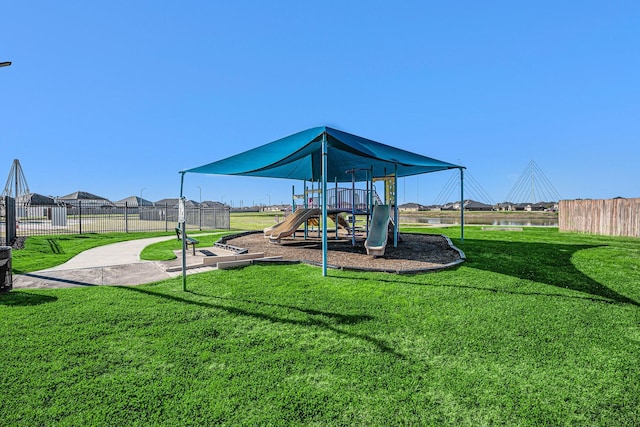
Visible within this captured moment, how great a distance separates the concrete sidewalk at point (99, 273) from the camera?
621cm

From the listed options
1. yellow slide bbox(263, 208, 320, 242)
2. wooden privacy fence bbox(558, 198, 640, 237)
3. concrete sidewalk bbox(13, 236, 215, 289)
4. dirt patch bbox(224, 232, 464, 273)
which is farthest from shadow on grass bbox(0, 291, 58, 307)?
wooden privacy fence bbox(558, 198, 640, 237)

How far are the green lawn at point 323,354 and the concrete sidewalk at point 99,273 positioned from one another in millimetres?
651

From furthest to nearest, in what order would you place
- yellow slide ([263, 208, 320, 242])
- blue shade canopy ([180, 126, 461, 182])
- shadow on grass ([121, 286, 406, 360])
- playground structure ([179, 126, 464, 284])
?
yellow slide ([263, 208, 320, 242]), blue shade canopy ([180, 126, 461, 182]), playground structure ([179, 126, 464, 284]), shadow on grass ([121, 286, 406, 360])

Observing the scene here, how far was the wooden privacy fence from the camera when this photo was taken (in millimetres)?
15819

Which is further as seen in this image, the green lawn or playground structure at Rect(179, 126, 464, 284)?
playground structure at Rect(179, 126, 464, 284)

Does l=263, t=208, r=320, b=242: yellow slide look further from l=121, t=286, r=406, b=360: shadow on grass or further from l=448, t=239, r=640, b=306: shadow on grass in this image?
l=121, t=286, r=406, b=360: shadow on grass

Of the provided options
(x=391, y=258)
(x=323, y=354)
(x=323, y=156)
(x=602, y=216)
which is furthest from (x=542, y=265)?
(x=602, y=216)

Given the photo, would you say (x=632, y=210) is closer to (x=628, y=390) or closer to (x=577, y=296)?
(x=577, y=296)

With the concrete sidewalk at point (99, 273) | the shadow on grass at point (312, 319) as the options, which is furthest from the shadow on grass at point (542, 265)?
the concrete sidewalk at point (99, 273)

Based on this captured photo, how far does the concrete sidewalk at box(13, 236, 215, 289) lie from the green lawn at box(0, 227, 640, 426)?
0.65m

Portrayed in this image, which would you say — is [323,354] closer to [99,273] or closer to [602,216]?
[99,273]

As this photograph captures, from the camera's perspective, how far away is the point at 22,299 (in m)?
5.06

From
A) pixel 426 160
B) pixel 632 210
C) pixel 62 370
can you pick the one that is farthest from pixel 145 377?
pixel 632 210

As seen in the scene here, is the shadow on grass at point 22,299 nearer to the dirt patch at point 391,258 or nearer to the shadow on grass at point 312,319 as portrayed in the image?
the shadow on grass at point 312,319
